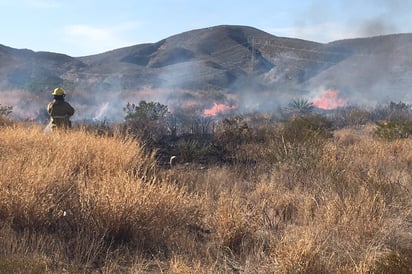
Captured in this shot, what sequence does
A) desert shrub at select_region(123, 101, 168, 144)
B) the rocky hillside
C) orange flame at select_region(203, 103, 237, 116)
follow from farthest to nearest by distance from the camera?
the rocky hillside → orange flame at select_region(203, 103, 237, 116) → desert shrub at select_region(123, 101, 168, 144)

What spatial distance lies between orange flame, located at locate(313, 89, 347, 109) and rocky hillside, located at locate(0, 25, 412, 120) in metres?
1.00

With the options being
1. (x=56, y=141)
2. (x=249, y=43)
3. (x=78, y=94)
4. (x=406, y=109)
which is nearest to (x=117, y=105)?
(x=78, y=94)

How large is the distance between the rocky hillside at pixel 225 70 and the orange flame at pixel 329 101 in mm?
1000

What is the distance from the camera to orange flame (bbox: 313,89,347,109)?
40.5m

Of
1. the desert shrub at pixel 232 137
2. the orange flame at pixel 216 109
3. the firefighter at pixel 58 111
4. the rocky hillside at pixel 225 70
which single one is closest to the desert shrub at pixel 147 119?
the desert shrub at pixel 232 137

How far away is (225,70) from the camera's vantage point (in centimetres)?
5894

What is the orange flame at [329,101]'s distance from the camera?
40.5 metres

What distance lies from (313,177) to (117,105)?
3124cm

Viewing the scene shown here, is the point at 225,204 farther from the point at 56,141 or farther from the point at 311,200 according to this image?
the point at 56,141

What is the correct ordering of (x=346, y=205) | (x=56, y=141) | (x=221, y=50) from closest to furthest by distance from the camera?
(x=346, y=205) → (x=56, y=141) → (x=221, y=50)

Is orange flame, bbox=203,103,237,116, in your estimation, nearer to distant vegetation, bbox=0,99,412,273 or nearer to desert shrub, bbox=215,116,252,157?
desert shrub, bbox=215,116,252,157

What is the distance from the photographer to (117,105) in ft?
123

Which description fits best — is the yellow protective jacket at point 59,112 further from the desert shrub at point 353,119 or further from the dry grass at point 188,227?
the desert shrub at point 353,119

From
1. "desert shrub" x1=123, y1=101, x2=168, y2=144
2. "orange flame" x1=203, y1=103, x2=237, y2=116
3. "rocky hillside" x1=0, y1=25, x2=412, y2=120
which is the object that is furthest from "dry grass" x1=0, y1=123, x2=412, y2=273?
"rocky hillside" x1=0, y1=25, x2=412, y2=120
